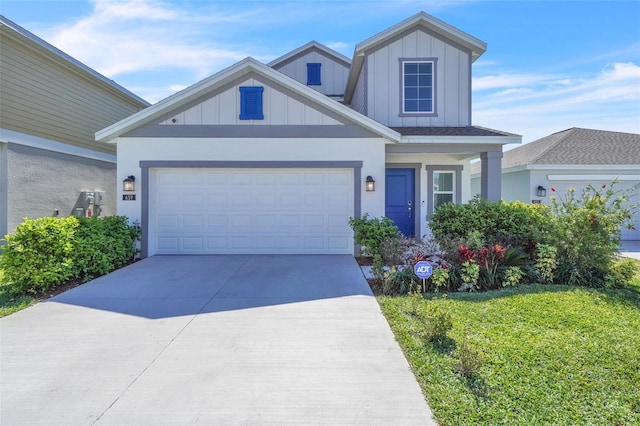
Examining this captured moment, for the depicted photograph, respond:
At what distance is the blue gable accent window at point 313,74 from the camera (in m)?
15.0

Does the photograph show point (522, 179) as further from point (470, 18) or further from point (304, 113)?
point (304, 113)

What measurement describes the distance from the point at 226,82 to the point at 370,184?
4360 millimetres

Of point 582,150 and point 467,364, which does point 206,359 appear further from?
point 582,150

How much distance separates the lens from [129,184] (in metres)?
8.93

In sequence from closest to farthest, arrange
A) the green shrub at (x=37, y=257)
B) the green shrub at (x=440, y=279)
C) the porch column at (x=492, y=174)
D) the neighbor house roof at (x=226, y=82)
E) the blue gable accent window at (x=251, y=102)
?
the green shrub at (x=440, y=279), the green shrub at (x=37, y=257), the neighbor house roof at (x=226, y=82), the blue gable accent window at (x=251, y=102), the porch column at (x=492, y=174)

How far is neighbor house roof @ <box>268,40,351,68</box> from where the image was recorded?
49.1 ft

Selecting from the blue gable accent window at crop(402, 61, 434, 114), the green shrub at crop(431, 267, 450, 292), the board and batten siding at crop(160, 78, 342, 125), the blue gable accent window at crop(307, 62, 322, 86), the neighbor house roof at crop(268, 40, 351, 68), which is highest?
the neighbor house roof at crop(268, 40, 351, 68)

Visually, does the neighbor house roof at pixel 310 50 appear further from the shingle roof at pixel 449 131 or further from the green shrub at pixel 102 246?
the green shrub at pixel 102 246

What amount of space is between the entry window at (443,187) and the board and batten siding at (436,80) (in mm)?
1561

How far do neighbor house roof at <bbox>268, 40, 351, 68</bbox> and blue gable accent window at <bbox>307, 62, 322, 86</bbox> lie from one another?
0.58 m

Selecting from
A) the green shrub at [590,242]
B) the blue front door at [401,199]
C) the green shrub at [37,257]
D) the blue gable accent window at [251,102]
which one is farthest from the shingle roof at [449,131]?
the green shrub at [37,257]

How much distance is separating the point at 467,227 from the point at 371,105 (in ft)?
15.6

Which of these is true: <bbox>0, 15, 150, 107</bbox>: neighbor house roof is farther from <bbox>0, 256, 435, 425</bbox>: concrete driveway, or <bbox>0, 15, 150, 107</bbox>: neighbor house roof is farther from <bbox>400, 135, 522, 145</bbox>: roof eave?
<bbox>400, 135, 522, 145</bbox>: roof eave

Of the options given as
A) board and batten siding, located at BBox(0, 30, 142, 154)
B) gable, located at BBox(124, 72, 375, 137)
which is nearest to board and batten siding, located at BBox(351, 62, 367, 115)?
gable, located at BBox(124, 72, 375, 137)
